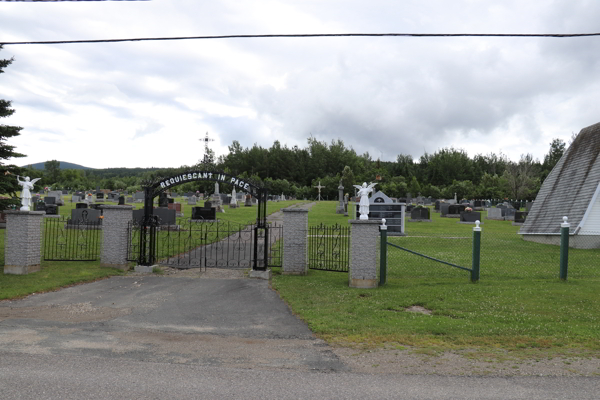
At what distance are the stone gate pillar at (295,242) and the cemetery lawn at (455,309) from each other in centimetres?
33

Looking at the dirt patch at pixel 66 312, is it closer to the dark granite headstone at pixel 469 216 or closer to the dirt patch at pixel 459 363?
the dirt patch at pixel 459 363

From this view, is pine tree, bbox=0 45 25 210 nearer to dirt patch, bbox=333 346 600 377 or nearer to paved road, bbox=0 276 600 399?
paved road, bbox=0 276 600 399

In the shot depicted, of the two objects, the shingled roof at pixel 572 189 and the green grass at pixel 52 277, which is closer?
A: the green grass at pixel 52 277

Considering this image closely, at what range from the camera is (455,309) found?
8617 millimetres

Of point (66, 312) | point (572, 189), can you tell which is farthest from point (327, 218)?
point (66, 312)

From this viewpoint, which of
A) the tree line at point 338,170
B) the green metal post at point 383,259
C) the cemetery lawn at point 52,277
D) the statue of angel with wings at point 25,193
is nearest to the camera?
the cemetery lawn at point 52,277

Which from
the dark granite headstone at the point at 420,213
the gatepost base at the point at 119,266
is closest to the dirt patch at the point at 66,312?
the gatepost base at the point at 119,266

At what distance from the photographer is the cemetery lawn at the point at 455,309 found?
6.75 m

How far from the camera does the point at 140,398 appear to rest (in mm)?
4594

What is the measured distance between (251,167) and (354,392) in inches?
3976

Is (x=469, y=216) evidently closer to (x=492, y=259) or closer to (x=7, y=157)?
(x=492, y=259)

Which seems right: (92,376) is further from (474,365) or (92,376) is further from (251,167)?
(251,167)

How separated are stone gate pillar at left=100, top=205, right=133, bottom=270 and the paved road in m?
3.76

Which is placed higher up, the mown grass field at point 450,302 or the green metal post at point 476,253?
the green metal post at point 476,253
